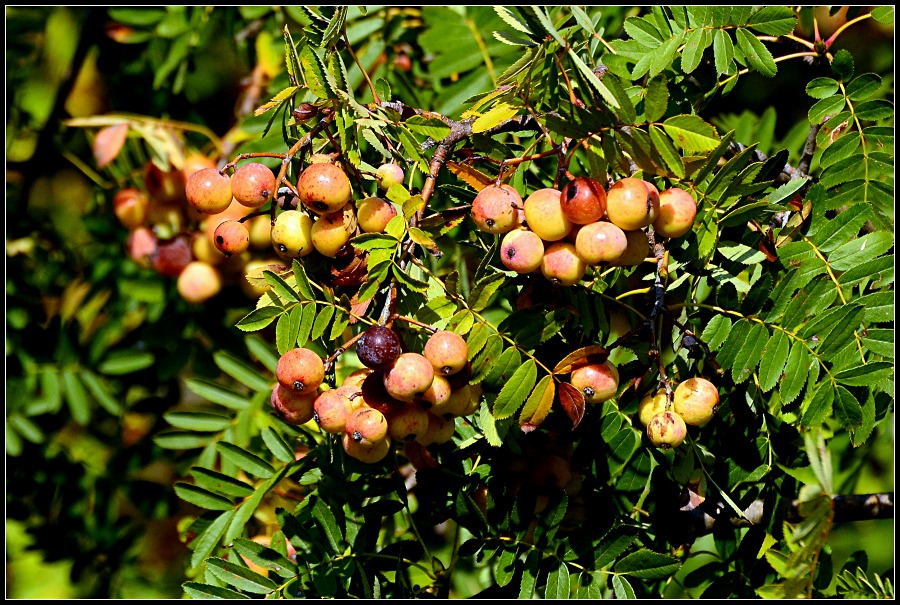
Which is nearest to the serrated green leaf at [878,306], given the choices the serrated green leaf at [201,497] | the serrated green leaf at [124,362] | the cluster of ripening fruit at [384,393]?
the cluster of ripening fruit at [384,393]

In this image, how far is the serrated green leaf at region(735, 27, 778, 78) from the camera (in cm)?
127

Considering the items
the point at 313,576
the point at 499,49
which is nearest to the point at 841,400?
the point at 313,576

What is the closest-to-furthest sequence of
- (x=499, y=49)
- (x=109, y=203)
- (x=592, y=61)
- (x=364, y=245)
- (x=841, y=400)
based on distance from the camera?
1. (x=364, y=245)
2. (x=841, y=400)
3. (x=592, y=61)
4. (x=499, y=49)
5. (x=109, y=203)

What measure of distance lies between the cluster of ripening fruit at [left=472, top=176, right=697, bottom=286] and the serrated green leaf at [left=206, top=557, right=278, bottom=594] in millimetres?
663

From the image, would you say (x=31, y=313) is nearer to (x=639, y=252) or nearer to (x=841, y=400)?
(x=639, y=252)

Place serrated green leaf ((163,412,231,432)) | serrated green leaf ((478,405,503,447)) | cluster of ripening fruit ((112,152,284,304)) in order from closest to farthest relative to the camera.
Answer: serrated green leaf ((478,405,503,447)) < serrated green leaf ((163,412,231,432)) < cluster of ripening fruit ((112,152,284,304))

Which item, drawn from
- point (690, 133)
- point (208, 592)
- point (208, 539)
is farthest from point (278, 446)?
point (690, 133)

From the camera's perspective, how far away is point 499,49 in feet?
6.05

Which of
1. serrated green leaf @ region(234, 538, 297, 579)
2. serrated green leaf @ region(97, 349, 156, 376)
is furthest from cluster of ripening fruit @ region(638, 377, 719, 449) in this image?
serrated green leaf @ region(97, 349, 156, 376)

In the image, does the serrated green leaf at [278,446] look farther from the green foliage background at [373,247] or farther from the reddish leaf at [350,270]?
the reddish leaf at [350,270]

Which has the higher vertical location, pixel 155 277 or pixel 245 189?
pixel 245 189

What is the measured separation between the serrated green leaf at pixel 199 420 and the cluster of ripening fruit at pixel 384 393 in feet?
2.39

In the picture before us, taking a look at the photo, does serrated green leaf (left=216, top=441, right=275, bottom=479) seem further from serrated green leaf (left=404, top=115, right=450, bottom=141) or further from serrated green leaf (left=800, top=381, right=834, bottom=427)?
serrated green leaf (left=800, top=381, right=834, bottom=427)

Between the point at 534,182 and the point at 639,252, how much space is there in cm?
39
